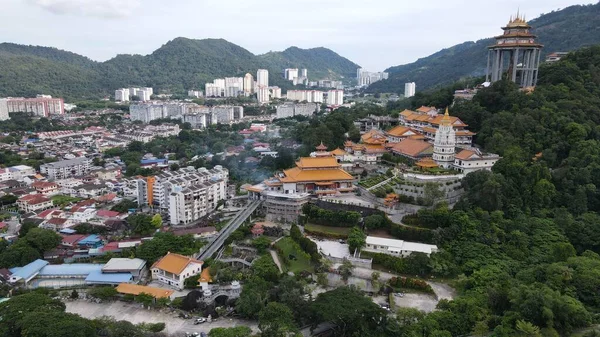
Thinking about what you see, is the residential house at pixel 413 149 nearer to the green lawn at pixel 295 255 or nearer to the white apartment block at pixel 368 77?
the green lawn at pixel 295 255

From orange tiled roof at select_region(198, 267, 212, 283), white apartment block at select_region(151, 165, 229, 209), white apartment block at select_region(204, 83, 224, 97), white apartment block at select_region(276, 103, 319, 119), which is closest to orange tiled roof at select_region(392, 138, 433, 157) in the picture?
white apartment block at select_region(151, 165, 229, 209)

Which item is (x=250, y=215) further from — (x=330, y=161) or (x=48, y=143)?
(x=48, y=143)

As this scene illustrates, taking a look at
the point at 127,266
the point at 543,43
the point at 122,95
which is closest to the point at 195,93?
the point at 122,95

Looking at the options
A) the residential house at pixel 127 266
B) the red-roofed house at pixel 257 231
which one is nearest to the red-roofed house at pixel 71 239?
the residential house at pixel 127 266

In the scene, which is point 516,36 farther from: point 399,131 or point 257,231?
point 257,231

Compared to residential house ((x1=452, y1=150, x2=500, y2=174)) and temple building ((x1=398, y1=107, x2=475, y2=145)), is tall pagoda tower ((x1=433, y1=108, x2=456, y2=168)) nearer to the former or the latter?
residential house ((x1=452, y1=150, x2=500, y2=174))

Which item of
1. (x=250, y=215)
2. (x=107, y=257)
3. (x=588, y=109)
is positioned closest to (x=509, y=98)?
(x=588, y=109)
